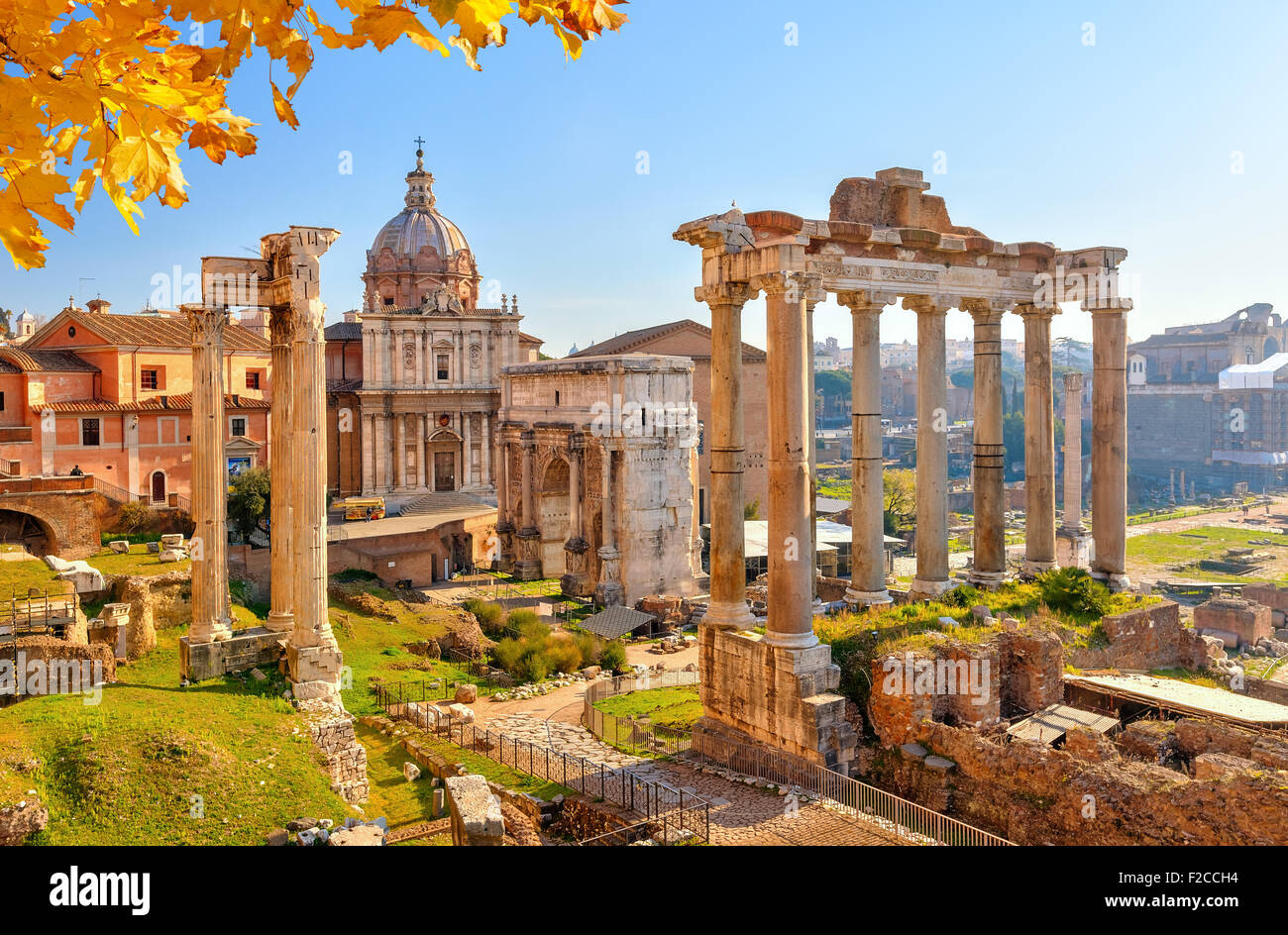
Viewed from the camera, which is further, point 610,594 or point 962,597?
point 610,594

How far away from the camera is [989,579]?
18438 mm

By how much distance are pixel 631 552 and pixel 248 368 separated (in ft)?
57.9

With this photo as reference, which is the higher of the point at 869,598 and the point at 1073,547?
the point at 869,598

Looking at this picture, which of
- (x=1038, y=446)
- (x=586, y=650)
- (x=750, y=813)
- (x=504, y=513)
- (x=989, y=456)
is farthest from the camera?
(x=504, y=513)

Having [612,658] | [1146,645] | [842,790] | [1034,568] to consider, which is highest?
[1034,568]

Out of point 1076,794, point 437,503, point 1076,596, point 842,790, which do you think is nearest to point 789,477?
point 842,790

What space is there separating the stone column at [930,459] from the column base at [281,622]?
10593 millimetres

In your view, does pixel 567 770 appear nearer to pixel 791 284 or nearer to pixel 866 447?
pixel 866 447

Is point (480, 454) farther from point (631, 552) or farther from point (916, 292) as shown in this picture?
point (916, 292)

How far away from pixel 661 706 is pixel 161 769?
966 cm

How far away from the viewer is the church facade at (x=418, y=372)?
4775cm

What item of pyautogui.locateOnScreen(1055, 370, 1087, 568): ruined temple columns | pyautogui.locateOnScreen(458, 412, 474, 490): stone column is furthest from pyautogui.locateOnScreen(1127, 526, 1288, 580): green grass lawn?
pyautogui.locateOnScreen(458, 412, 474, 490): stone column

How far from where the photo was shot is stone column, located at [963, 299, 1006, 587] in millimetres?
18297

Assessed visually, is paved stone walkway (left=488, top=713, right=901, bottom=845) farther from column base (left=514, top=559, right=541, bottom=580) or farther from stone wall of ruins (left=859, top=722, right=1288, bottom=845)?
column base (left=514, top=559, right=541, bottom=580)
